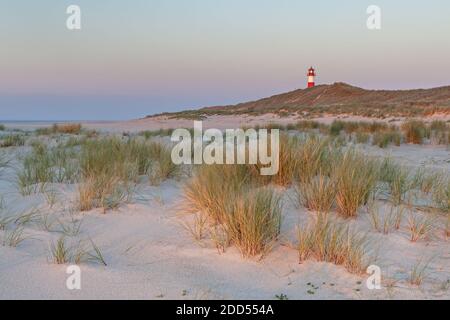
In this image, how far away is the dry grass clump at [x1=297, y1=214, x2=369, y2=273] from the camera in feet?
7.61

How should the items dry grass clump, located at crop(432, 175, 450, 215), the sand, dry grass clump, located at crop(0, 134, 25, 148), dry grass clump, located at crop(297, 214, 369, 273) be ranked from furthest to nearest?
dry grass clump, located at crop(0, 134, 25, 148), dry grass clump, located at crop(432, 175, 450, 215), dry grass clump, located at crop(297, 214, 369, 273), the sand

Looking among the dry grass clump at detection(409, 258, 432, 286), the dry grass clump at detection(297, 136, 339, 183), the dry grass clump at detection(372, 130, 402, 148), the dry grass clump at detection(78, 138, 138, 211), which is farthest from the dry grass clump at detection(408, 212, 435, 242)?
the dry grass clump at detection(372, 130, 402, 148)

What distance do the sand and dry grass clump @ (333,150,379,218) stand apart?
0.37ft

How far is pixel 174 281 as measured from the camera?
87.7 inches

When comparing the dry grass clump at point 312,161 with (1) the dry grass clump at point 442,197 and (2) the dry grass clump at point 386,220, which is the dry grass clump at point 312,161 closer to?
(2) the dry grass clump at point 386,220

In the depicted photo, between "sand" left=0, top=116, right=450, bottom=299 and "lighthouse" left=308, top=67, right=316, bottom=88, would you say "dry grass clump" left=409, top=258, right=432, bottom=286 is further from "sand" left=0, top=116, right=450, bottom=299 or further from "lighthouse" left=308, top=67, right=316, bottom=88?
"lighthouse" left=308, top=67, right=316, bottom=88

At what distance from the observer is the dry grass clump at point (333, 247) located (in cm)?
232

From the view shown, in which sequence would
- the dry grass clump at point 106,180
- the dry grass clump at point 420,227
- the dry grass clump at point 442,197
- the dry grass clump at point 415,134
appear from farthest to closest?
the dry grass clump at point 415,134, the dry grass clump at point 106,180, the dry grass clump at point 442,197, the dry grass clump at point 420,227

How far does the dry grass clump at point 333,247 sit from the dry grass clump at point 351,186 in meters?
0.60

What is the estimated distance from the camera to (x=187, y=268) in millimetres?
2404

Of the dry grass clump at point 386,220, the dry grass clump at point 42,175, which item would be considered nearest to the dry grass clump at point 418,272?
the dry grass clump at point 386,220

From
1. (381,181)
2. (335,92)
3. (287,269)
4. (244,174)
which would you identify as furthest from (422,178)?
(335,92)

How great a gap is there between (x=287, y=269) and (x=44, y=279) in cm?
135
